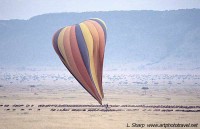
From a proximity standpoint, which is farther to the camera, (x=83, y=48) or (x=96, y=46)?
(x=83, y=48)

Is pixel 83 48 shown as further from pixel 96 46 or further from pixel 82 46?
pixel 96 46

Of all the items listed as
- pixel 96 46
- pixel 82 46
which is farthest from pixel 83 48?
pixel 96 46

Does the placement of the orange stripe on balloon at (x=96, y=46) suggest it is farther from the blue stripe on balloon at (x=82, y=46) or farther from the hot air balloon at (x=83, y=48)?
the blue stripe on balloon at (x=82, y=46)

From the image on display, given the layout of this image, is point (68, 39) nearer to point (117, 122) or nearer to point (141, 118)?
point (117, 122)

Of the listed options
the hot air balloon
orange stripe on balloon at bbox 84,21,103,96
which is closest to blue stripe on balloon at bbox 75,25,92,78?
the hot air balloon

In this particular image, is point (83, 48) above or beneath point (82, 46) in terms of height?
beneath

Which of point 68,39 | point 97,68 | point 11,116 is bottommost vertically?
point 11,116

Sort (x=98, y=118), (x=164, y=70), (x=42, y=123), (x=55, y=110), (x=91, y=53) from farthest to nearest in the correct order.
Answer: (x=164, y=70) < (x=55, y=110) < (x=98, y=118) < (x=42, y=123) < (x=91, y=53)

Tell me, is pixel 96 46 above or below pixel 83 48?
above

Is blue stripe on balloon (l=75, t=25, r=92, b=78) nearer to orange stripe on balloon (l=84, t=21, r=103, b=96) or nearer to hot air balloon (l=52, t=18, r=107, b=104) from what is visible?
hot air balloon (l=52, t=18, r=107, b=104)

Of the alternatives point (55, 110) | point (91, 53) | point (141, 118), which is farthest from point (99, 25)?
point (55, 110)

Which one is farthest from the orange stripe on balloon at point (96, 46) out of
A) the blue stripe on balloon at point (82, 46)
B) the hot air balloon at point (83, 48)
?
the blue stripe on balloon at point (82, 46)
